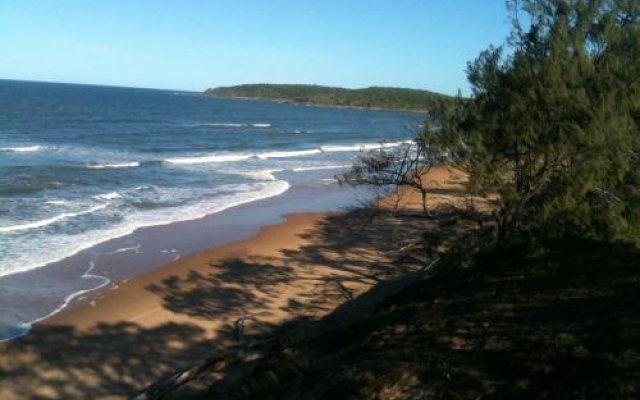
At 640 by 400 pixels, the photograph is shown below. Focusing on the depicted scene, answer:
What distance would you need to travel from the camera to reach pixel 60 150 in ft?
137

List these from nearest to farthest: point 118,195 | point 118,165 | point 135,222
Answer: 1. point 135,222
2. point 118,195
3. point 118,165

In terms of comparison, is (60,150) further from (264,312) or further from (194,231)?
(264,312)

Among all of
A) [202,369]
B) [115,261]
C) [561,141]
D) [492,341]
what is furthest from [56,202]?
[492,341]

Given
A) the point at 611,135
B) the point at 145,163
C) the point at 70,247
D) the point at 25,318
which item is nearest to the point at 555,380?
the point at 611,135

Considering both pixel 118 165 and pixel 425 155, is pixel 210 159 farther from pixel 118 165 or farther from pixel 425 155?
pixel 425 155

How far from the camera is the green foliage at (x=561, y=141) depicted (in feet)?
33.4

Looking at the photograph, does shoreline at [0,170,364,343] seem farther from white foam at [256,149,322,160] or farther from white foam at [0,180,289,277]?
white foam at [256,149,322,160]

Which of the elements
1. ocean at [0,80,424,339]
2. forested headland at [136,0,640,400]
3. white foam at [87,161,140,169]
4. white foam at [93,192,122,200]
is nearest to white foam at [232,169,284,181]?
ocean at [0,80,424,339]

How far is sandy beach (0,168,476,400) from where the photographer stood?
10.5 m

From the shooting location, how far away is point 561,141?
10.3 meters

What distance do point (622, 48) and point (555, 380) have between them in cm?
942

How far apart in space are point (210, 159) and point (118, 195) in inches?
615

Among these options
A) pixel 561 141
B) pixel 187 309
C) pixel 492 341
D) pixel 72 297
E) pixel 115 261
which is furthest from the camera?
pixel 115 261

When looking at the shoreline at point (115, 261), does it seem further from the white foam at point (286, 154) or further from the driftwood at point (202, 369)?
the white foam at point (286, 154)
